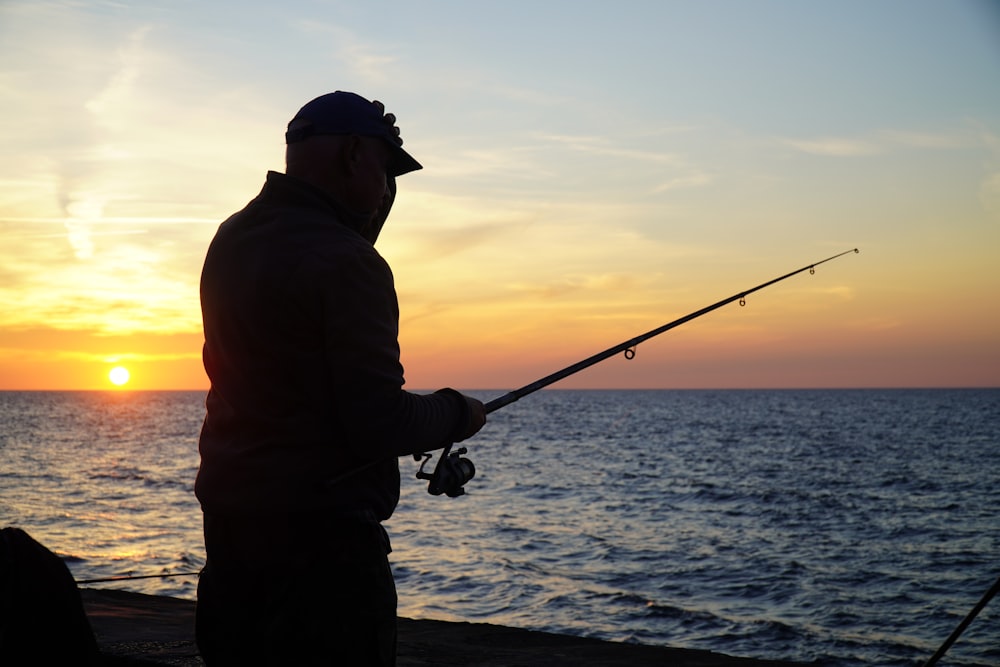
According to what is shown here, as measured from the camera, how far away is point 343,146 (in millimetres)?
2451

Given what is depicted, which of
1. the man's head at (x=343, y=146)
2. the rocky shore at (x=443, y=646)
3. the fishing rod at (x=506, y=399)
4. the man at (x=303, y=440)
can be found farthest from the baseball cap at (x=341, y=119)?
the rocky shore at (x=443, y=646)

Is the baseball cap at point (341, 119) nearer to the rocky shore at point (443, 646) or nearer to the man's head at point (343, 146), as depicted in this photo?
the man's head at point (343, 146)

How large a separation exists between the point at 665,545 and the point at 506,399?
16.2 metres

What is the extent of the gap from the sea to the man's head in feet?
18.3

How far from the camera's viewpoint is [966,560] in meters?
17.8

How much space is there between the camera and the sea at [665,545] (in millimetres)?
12656

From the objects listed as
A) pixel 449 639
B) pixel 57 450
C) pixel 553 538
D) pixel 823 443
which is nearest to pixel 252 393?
pixel 449 639

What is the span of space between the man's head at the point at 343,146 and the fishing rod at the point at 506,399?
704 mm

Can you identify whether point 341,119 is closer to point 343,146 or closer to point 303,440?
point 343,146

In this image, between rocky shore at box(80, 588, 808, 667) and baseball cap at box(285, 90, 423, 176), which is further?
rocky shore at box(80, 588, 808, 667)

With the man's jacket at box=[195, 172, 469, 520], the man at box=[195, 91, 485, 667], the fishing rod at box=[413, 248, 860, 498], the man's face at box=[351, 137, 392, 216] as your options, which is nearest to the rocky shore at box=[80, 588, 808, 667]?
the fishing rod at box=[413, 248, 860, 498]

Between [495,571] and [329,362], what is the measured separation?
45.8 feet

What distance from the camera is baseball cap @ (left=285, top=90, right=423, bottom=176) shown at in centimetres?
244

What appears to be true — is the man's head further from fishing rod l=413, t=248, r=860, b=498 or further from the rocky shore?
the rocky shore
